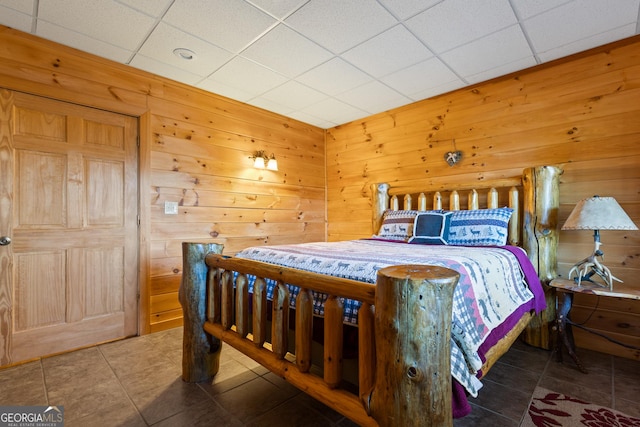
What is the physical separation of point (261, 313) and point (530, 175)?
94.3 inches

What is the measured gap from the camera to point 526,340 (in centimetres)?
250

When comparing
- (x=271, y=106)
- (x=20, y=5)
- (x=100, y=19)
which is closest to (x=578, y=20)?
(x=271, y=106)

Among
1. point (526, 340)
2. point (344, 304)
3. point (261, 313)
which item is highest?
point (344, 304)

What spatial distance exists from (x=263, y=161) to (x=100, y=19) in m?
1.85

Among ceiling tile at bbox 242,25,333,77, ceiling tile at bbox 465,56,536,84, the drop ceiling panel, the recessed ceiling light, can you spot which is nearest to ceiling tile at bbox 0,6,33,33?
the drop ceiling panel

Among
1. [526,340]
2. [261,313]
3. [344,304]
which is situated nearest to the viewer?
[344,304]

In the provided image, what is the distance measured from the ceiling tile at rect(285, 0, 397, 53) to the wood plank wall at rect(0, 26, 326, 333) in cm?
150

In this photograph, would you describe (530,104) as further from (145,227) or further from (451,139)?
(145,227)

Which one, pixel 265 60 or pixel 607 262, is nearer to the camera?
pixel 607 262

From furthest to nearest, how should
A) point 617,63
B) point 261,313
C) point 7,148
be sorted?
point 617,63, point 7,148, point 261,313

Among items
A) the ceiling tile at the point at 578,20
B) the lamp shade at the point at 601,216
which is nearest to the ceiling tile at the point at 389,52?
the ceiling tile at the point at 578,20

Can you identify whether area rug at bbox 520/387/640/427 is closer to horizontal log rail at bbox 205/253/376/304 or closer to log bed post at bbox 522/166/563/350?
log bed post at bbox 522/166/563/350

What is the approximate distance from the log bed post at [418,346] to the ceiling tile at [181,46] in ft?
7.58

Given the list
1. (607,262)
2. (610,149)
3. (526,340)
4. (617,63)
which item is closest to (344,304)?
(526,340)
